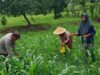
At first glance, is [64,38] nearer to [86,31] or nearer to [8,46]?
[86,31]

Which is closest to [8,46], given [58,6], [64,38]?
[64,38]

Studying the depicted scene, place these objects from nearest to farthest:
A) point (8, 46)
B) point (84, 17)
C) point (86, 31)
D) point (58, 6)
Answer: point (8, 46) < point (84, 17) < point (86, 31) < point (58, 6)

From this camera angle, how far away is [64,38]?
511 inches

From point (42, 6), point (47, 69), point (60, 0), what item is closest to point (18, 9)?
point (42, 6)

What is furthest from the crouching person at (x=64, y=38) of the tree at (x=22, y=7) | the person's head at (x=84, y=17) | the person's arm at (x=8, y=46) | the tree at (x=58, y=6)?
the tree at (x=58, y=6)

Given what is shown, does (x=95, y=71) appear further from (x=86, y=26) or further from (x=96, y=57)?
(x=86, y=26)

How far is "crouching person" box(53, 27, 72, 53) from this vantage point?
1260 cm

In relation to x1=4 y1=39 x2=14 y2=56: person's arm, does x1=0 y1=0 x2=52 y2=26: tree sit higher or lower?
lower

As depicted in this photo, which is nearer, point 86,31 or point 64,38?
point 86,31

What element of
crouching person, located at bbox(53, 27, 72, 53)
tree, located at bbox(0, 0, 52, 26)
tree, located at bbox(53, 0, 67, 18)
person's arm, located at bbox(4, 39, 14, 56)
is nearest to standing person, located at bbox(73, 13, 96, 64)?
crouching person, located at bbox(53, 27, 72, 53)

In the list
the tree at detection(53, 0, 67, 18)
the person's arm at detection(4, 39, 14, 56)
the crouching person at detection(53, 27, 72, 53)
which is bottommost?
the tree at detection(53, 0, 67, 18)

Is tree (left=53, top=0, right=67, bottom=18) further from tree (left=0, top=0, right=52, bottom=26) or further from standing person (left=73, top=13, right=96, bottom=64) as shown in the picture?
standing person (left=73, top=13, right=96, bottom=64)

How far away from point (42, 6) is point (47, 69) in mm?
20261

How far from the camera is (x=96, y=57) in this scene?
1100 centimetres
